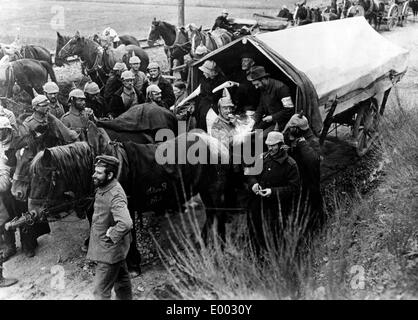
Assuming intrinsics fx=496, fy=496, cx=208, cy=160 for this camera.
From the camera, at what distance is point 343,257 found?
439 centimetres

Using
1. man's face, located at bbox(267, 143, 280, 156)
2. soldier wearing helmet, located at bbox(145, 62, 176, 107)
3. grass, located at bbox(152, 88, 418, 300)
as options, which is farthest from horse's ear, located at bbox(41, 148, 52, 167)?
soldier wearing helmet, located at bbox(145, 62, 176, 107)

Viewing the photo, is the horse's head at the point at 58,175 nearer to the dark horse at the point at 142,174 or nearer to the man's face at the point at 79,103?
the dark horse at the point at 142,174

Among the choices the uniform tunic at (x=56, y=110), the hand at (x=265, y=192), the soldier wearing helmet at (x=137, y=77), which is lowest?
the hand at (x=265, y=192)

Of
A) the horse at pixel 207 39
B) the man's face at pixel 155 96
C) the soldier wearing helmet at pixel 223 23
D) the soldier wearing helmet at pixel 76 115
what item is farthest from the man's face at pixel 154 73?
the soldier wearing helmet at pixel 223 23

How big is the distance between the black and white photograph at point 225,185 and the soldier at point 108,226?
0.04ft

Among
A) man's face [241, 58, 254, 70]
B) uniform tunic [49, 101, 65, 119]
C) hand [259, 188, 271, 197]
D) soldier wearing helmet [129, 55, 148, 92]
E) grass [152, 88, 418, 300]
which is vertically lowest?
grass [152, 88, 418, 300]

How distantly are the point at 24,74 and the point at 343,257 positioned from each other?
7830 mm

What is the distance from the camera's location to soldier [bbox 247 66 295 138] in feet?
21.5

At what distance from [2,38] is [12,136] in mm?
12545

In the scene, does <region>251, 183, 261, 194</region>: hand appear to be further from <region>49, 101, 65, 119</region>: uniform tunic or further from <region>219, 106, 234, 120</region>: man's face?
<region>49, 101, 65, 119</region>: uniform tunic

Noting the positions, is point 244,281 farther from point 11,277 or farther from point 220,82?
point 220,82

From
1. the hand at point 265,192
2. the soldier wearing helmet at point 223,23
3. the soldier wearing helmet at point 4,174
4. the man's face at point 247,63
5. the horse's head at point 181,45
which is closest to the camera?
the hand at point 265,192

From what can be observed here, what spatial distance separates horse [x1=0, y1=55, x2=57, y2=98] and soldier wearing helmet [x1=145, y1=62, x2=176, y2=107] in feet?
10.3

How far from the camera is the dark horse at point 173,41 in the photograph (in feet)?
Answer: 42.6
